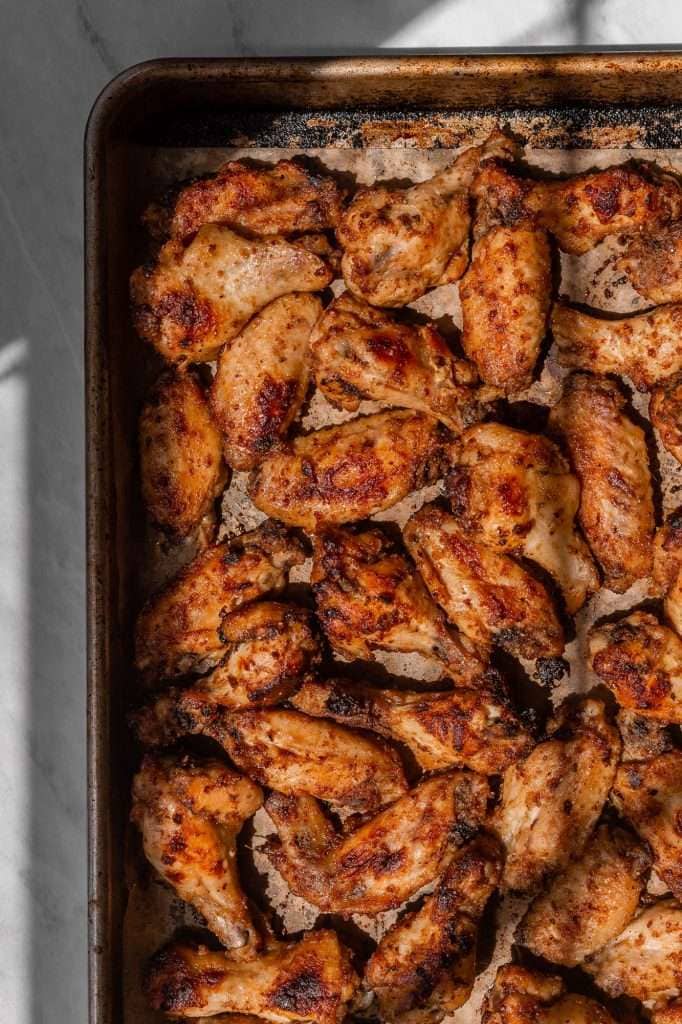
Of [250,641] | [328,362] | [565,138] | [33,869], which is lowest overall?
[33,869]

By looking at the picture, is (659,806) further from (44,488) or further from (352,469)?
(44,488)

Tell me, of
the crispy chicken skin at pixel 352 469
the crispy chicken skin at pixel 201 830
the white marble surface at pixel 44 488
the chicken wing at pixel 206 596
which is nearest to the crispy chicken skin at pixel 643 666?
the crispy chicken skin at pixel 352 469

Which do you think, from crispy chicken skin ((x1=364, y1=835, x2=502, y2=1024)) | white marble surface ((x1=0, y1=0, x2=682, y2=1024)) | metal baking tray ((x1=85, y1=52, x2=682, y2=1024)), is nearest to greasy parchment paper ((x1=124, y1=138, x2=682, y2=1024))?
metal baking tray ((x1=85, y1=52, x2=682, y2=1024))

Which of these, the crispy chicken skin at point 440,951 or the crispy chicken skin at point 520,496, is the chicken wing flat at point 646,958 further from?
the crispy chicken skin at point 520,496

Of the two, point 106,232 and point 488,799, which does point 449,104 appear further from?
point 488,799

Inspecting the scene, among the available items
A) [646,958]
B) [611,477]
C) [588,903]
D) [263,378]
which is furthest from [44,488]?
[646,958]

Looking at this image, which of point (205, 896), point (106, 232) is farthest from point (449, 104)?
point (205, 896)

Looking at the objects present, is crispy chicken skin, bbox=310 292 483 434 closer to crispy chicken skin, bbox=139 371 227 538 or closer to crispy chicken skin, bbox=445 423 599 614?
crispy chicken skin, bbox=445 423 599 614
